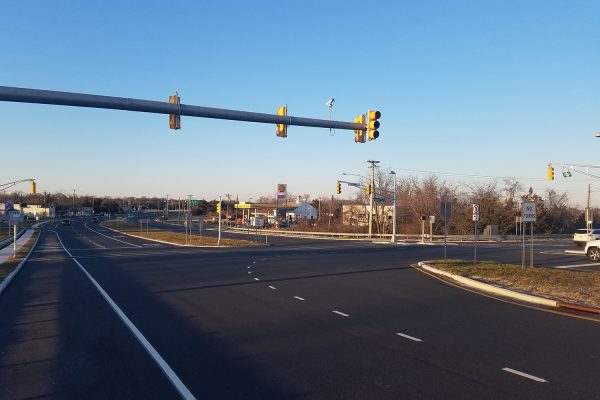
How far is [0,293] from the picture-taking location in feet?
56.8

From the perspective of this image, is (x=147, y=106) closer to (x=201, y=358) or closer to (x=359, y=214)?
(x=201, y=358)

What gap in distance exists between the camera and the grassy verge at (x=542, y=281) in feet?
50.6

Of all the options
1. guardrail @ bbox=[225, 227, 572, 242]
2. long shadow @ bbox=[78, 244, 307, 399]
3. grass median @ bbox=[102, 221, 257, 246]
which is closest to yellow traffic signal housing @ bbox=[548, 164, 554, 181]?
guardrail @ bbox=[225, 227, 572, 242]

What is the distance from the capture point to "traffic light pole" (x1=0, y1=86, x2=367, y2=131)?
44.1 ft

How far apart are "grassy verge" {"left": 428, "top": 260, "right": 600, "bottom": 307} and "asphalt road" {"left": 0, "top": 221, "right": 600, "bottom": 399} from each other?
1897 millimetres

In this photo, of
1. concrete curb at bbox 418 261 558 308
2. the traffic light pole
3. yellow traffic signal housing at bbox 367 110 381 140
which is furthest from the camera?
yellow traffic signal housing at bbox 367 110 381 140

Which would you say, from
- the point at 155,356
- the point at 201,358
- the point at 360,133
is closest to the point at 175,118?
the point at 360,133

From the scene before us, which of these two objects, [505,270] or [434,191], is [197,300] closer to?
[505,270]

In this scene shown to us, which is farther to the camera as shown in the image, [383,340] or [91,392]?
[383,340]

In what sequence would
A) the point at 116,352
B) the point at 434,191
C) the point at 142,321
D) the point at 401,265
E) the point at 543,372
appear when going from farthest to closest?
the point at 434,191 < the point at 401,265 < the point at 142,321 < the point at 116,352 < the point at 543,372

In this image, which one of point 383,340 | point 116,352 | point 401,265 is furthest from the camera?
point 401,265

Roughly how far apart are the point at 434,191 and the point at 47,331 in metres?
83.1

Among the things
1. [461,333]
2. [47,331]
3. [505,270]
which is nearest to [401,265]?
[505,270]

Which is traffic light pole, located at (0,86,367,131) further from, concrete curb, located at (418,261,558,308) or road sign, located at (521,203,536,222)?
road sign, located at (521,203,536,222)
